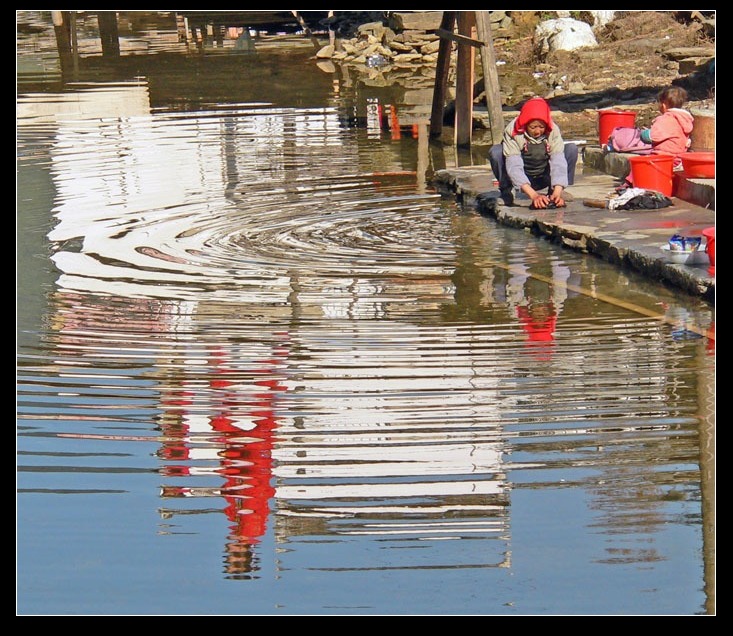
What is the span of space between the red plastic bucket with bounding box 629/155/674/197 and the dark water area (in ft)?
4.54

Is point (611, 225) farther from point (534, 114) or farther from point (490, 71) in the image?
point (490, 71)

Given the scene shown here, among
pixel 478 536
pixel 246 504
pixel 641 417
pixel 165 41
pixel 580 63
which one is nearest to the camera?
pixel 478 536

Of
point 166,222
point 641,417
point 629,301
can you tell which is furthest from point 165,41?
point 641,417

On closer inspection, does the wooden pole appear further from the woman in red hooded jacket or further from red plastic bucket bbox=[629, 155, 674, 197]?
red plastic bucket bbox=[629, 155, 674, 197]

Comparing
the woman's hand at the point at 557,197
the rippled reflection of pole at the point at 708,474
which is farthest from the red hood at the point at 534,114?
the rippled reflection of pole at the point at 708,474

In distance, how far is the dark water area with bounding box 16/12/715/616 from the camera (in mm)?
5375

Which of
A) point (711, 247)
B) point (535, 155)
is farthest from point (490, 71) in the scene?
point (711, 247)

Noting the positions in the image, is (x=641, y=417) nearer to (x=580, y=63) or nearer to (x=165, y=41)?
(x=580, y=63)

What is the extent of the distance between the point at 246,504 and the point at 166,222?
291 inches

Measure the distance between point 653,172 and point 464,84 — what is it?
17.1ft

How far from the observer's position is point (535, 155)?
12703mm

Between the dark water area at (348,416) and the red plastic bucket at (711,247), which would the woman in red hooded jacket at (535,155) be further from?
the red plastic bucket at (711,247)

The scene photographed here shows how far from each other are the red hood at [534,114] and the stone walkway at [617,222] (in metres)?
0.75

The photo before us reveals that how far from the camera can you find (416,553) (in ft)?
18.2
